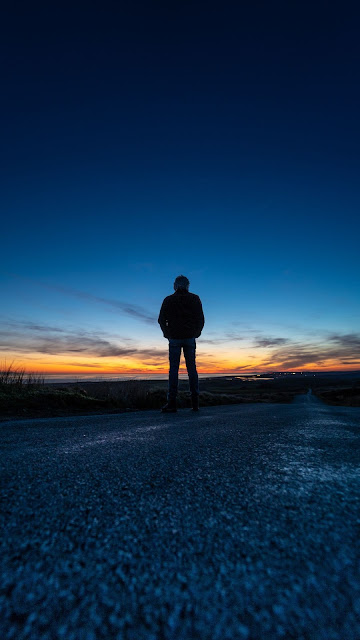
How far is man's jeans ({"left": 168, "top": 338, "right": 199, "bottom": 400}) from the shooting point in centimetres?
518

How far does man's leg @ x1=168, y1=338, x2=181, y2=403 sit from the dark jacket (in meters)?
0.16

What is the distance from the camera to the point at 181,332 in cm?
520

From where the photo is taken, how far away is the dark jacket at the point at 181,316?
17.1 feet

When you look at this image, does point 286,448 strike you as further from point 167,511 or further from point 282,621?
point 282,621

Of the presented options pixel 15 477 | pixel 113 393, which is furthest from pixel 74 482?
pixel 113 393

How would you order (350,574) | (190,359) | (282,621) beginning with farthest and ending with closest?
(190,359)
(350,574)
(282,621)

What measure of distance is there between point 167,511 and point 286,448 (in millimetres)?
1158

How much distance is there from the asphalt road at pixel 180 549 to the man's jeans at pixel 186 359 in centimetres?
352

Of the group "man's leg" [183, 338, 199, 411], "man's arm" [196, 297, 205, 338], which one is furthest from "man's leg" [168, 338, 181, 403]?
"man's arm" [196, 297, 205, 338]

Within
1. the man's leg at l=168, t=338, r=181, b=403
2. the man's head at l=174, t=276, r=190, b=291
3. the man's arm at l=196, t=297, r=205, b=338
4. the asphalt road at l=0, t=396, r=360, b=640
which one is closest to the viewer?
the asphalt road at l=0, t=396, r=360, b=640

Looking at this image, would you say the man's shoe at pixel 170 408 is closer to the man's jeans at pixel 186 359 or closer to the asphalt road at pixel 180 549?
the man's jeans at pixel 186 359

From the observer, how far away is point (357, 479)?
4.36 feet

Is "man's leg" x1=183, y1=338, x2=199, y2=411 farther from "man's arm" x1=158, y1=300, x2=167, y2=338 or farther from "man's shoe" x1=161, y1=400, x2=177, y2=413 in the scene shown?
"man's arm" x1=158, y1=300, x2=167, y2=338

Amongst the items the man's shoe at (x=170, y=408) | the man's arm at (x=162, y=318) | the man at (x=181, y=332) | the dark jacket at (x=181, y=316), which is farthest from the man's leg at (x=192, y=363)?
the man's arm at (x=162, y=318)
